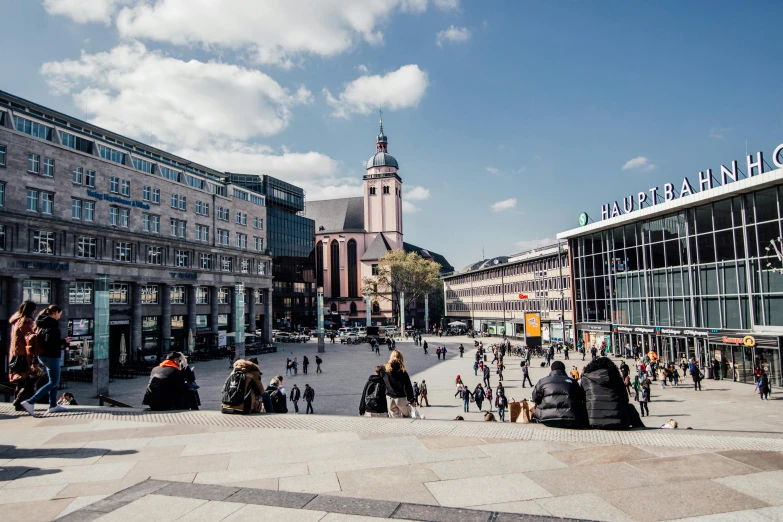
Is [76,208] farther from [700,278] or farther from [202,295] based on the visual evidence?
[700,278]

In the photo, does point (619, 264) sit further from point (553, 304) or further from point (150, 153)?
point (150, 153)

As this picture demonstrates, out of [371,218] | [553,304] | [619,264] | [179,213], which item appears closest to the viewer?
[619,264]

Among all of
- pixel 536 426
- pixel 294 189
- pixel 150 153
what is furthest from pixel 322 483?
pixel 294 189

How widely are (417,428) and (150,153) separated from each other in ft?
185

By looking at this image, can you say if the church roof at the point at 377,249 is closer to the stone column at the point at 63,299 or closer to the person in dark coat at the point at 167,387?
the stone column at the point at 63,299

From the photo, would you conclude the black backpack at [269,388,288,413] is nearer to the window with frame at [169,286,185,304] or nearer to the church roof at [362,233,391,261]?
the window with frame at [169,286,185,304]

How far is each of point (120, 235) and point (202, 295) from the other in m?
13.9

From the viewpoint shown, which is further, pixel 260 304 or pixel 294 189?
pixel 294 189

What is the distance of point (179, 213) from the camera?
5388 cm

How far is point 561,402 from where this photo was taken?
28.2 feet

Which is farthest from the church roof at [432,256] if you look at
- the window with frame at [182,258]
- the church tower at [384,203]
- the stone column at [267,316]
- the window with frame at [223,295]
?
the window with frame at [182,258]

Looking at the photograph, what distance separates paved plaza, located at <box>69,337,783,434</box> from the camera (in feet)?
69.1

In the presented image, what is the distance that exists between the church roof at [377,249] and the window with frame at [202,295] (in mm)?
65549

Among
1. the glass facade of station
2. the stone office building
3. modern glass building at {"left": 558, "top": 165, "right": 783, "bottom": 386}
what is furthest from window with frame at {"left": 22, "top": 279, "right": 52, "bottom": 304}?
the glass facade of station
